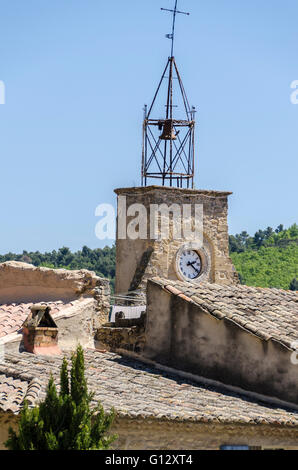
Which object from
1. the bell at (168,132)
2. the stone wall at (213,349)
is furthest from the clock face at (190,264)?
the stone wall at (213,349)

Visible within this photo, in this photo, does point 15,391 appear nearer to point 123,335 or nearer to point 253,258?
point 123,335

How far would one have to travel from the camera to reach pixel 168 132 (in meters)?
32.5

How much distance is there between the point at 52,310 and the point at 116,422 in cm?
559

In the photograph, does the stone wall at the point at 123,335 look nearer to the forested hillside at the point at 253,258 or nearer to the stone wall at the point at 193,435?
the stone wall at the point at 193,435

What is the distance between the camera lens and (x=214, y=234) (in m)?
34.6

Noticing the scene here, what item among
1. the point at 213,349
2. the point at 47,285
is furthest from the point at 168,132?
the point at 213,349

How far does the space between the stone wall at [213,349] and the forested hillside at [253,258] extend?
33.4m

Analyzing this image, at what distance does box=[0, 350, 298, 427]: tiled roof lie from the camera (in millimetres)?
13664

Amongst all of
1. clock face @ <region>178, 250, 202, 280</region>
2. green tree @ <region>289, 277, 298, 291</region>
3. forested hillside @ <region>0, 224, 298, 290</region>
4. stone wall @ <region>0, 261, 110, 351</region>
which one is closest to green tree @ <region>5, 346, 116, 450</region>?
stone wall @ <region>0, 261, 110, 351</region>

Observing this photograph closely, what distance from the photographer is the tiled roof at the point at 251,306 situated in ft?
52.3

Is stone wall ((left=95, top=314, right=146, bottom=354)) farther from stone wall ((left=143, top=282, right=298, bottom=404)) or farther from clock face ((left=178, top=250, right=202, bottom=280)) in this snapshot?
clock face ((left=178, top=250, right=202, bottom=280))

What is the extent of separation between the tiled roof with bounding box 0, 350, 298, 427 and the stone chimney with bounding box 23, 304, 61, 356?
0.39 m

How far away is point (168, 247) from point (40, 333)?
1690cm
